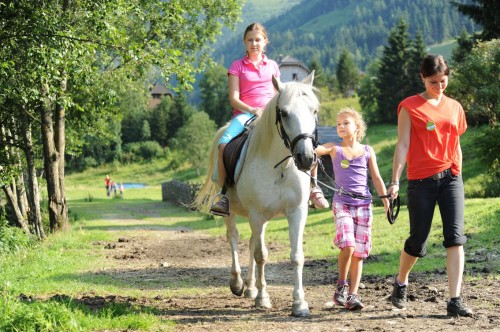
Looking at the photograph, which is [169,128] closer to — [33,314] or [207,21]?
[207,21]

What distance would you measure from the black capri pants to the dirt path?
76 cm

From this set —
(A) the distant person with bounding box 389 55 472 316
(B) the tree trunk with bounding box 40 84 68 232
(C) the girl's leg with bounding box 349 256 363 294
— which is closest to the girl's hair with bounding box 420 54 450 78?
(A) the distant person with bounding box 389 55 472 316

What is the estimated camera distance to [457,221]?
6.01 metres

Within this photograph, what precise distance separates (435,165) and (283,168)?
156cm

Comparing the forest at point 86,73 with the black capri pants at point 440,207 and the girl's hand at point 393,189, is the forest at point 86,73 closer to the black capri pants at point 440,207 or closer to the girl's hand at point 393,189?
the girl's hand at point 393,189

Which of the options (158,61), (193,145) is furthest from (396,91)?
(158,61)

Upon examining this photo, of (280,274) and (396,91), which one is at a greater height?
→ (396,91)

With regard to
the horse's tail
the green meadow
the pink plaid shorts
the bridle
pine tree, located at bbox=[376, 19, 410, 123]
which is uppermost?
pine tree, located at bbox=[376, 19, 410, 123]

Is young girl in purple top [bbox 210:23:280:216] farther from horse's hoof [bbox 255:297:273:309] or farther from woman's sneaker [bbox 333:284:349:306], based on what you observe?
woman's sneaker [bbox 333:284:349:306]

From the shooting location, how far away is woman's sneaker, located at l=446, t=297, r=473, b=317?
231 inches

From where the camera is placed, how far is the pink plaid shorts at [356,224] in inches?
262

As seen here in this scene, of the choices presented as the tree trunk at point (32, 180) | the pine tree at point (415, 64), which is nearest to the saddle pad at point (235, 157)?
the tree trunk at point (32, 180)

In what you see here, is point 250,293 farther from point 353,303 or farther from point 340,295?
point 353,303

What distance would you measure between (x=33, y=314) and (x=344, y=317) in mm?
→ 2984
